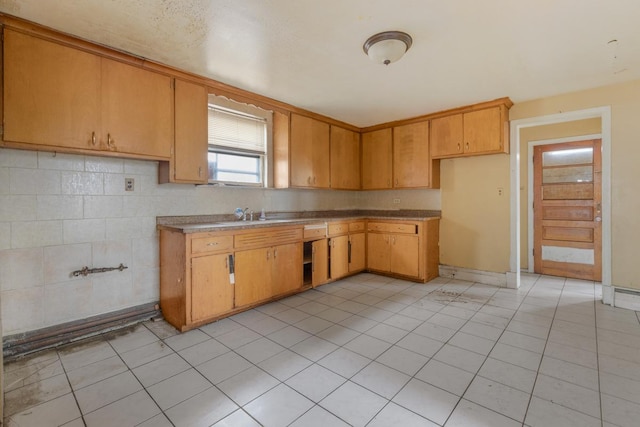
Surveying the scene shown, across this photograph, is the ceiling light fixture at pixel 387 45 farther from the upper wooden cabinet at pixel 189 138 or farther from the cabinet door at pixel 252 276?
the cabinet door at pixel 252 276

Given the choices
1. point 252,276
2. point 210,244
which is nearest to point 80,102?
point 210,244

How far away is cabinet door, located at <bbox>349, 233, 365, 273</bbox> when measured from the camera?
4539 mm

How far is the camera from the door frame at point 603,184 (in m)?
3.37

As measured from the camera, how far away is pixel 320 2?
1972 mm

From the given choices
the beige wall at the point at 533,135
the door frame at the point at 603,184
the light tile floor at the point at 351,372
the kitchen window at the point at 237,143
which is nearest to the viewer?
the light tile floor at the point at 351,372

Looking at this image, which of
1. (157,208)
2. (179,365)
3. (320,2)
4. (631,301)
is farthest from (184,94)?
(631,301)

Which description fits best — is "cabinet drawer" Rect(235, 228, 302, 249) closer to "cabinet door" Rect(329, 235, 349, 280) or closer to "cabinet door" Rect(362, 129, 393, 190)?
"cabinet door" Rect(329, 235, 349, 280)

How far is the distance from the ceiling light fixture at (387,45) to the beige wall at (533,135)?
11.6 ft

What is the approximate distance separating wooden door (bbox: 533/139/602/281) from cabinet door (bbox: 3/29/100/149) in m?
5.95

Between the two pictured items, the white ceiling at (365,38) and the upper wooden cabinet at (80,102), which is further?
the upper wooden cabinet at (80,102)

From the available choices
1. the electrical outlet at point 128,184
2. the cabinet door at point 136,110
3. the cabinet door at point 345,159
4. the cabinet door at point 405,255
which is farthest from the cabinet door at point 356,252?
the electrical outlet at point 128,184

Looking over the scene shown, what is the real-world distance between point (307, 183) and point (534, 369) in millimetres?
3247

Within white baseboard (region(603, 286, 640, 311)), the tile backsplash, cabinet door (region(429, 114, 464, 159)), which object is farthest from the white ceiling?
white baseboard (region(603, 286, 640, 311))

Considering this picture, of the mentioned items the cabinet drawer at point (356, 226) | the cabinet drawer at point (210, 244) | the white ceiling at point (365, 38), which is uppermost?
the white ceiling at point (365, 38)
